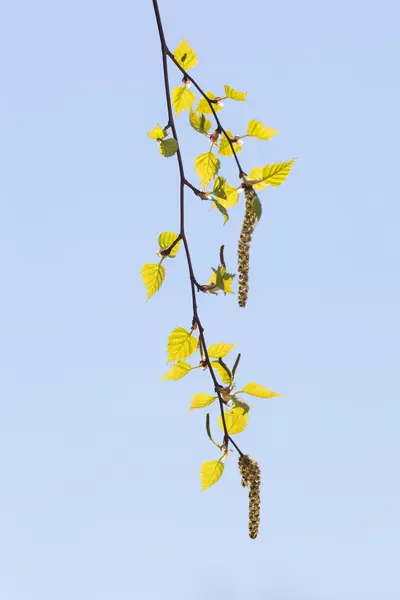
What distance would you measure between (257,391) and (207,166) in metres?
0.86

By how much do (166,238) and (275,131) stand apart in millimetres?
566

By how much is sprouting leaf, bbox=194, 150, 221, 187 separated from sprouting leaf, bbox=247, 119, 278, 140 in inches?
6.4

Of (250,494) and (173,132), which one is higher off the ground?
(173,132)

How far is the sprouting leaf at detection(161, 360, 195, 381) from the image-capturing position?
11.4 feet

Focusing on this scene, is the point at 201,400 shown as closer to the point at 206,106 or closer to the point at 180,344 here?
the point at 180,344

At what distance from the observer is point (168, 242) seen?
354 centimetres

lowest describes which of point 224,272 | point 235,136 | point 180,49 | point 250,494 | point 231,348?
point 250,494

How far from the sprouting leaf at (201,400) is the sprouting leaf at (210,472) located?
0.21m

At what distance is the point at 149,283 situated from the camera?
360 cm

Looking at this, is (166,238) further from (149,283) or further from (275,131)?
(275,131)

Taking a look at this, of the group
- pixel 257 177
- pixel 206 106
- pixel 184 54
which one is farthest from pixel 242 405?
pixel 184 54

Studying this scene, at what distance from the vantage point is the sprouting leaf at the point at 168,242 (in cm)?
350

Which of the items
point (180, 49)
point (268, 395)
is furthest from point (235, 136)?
point (268, 395)

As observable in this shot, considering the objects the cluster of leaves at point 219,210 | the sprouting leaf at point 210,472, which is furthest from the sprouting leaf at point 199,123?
the sprouting leaf at point 210,472
